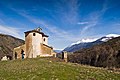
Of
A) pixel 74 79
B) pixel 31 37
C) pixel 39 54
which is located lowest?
pixel 74 79

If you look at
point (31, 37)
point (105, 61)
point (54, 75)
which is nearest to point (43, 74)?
point (54, 75)

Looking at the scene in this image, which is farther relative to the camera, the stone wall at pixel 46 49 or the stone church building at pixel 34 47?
the stone wall at pixel 46 49

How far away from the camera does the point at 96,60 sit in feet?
434

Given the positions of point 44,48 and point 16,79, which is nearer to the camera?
point 16,79

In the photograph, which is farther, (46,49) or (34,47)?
(46,49)

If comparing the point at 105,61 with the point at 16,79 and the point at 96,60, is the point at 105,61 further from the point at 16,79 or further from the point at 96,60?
the point at 16,79

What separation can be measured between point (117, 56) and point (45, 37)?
5151cm

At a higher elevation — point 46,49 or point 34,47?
point 34,47

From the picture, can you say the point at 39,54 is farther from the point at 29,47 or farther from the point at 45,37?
the point at 45,37

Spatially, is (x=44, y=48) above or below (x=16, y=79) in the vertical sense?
above

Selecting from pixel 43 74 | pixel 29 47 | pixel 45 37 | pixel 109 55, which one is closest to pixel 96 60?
pixel 109 55

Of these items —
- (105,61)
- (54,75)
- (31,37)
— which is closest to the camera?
(54,75)

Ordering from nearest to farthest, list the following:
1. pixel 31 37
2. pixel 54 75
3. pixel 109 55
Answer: pixel 54 75, pixel 31 37, pixel 109 55

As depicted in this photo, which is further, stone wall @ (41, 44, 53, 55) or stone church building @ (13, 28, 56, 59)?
stone wall @ (41, 44, 53, 55)
